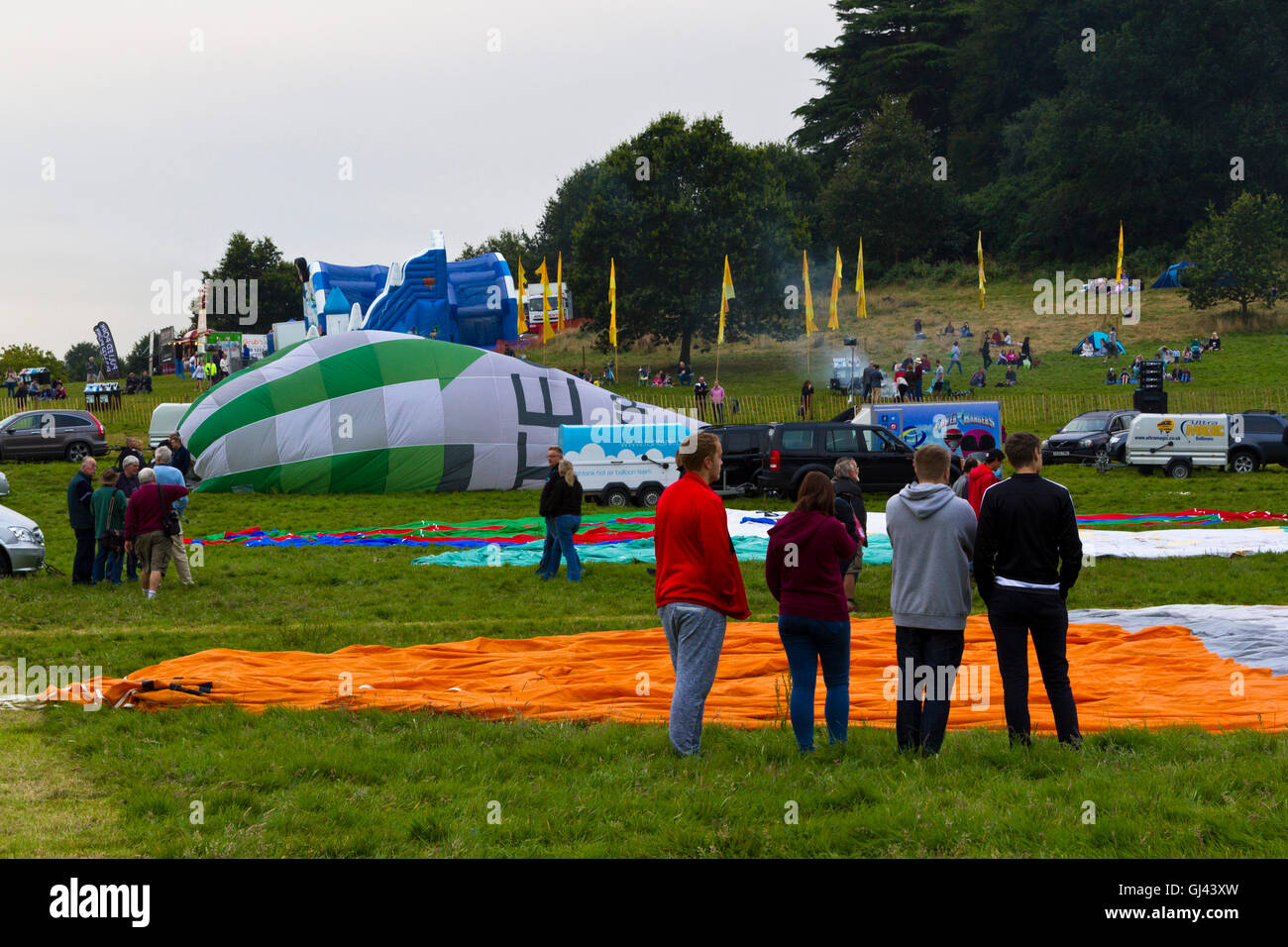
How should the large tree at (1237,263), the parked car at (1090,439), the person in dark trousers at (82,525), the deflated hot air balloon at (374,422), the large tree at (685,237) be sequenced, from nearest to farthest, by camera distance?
the person in dark trousers at (82,525) → the deflated hot air balloon at (374,422) → the parked car at (1090,439) → the large tree at (1237,263) → the large tree at (685,237)

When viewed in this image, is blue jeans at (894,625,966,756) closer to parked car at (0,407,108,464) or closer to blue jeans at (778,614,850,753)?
blue jeans at (778,614,850,753)

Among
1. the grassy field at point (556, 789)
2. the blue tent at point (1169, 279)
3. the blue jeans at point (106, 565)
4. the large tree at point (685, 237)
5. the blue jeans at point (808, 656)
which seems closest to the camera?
the grassy field at point (556, 789)

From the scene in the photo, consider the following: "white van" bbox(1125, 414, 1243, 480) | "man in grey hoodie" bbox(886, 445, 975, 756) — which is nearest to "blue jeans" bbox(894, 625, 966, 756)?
"man in grey hoodie" bbox(886, 445, 975, 756)

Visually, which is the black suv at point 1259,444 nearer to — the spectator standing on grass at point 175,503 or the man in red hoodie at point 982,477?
the man in red hoodie at point 982,477

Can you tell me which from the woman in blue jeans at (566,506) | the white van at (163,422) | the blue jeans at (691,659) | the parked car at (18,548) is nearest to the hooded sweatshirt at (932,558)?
the blue jeans at (691,659)

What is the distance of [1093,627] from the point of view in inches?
433

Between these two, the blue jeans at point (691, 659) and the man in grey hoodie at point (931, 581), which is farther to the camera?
the blue jeans at point (691, 659)

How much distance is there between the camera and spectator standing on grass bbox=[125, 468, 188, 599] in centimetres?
1437

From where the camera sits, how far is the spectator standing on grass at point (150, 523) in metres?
14.4

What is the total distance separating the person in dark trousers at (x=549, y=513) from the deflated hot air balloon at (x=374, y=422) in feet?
36.3

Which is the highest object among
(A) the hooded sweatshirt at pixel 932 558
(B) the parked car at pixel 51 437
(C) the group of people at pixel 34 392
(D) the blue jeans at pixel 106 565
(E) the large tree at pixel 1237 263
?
A: (E) the large tree at pixel 1237 263

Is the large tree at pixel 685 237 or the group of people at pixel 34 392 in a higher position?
the large tree at pixel 685 237
